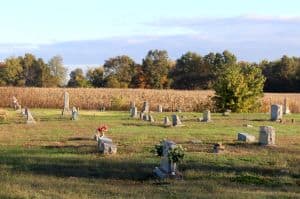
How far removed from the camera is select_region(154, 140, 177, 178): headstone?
19.2 m

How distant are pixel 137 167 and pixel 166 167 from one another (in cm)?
164

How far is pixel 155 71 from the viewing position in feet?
386

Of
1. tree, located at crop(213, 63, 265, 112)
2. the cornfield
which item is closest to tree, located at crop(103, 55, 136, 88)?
the cornfield

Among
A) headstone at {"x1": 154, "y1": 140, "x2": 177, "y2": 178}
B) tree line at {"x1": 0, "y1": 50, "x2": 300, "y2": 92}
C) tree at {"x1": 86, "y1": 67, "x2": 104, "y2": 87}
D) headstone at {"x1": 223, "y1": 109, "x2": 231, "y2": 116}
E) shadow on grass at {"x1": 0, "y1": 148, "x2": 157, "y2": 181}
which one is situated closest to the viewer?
headstone at {"x1": 154, "y1": 140, "x2": 177, "y2": 178}

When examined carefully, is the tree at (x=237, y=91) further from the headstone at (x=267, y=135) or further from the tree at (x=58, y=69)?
the tree at (x=58, y=69)

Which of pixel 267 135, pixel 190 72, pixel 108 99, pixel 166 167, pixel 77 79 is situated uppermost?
pixel 190 72

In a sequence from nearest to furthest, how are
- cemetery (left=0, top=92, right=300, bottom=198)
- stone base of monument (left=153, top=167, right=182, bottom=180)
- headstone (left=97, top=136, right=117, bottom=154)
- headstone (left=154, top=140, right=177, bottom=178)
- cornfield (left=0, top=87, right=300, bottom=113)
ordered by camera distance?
cemetery (left=0, top=92, right=300, bottom=198), stone base of monument (left=153, top=167, right=182, bottom=180), headstone (left=154, top=140, right=177, bottom=178), headstone (left=97, top=136, right=117, bottom=154), cornfield (left=0, top=87, right=300, bottom=113)

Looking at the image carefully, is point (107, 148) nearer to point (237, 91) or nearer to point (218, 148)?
point (218, 148)

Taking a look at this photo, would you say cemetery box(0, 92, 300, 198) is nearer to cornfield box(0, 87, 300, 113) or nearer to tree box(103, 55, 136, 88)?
cornfield box(0, 87, 300, 113)

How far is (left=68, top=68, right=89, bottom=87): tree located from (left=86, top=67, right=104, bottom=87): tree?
1.29m

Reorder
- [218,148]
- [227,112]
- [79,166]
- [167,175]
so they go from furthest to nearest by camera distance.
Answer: [227,112]
[218,148]
[79,166]
[167,175]

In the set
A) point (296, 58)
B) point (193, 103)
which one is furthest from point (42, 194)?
point (296, 58)

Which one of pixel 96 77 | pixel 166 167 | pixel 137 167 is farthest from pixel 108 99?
pixel 166 167

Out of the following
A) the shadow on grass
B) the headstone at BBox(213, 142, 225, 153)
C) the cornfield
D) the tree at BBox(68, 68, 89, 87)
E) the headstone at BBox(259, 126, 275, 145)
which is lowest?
the shadow on grass
